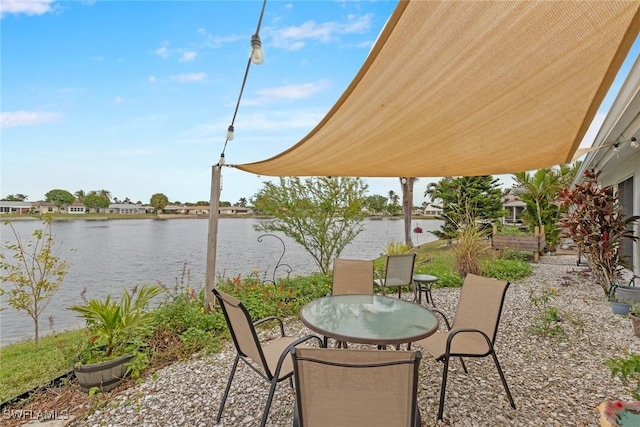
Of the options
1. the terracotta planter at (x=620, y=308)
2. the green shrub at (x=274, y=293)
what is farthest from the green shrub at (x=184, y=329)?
the terracotta planter at (x=620, y=308)

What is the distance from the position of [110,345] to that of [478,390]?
3308mm

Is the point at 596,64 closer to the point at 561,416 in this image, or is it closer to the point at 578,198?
the point at 561,416

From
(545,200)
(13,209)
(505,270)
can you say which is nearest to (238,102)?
(505,270)

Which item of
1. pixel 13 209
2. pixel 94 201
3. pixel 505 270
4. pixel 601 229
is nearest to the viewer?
Answer: pixel 601 229

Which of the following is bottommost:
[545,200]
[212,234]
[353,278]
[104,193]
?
[353,278]

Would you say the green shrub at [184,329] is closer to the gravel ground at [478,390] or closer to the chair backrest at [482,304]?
the gravel ground at [478,390]

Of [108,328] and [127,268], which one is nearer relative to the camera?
[108,328]

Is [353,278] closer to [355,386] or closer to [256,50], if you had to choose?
[355,386]

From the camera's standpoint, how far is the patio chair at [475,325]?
8.11 feet

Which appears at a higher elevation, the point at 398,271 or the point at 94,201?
the point at 94,201

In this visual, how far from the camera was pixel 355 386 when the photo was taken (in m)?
1.51

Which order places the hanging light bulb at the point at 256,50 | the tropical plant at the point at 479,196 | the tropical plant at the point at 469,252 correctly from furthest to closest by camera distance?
the tropical plant at the point at 479,196, the tropical plant at the point at 469,252, the hanging light bulb at the point at 256,50

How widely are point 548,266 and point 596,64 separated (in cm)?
890

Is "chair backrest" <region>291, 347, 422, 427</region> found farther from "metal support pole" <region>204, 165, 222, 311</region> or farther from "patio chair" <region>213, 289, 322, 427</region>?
"metal support pole" <region>204, 165, 222, 311</region>
